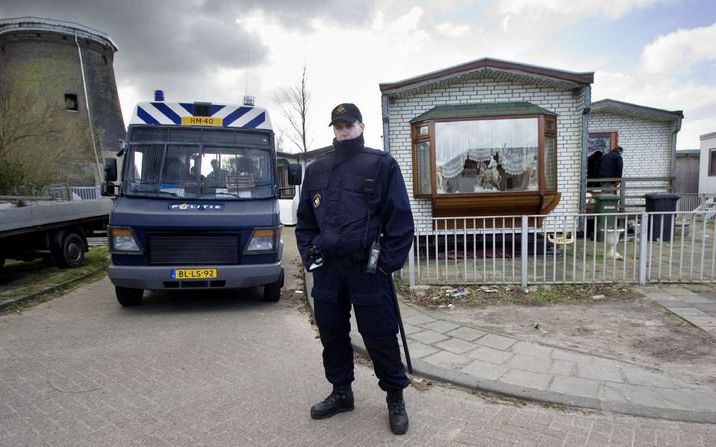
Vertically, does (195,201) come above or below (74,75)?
below

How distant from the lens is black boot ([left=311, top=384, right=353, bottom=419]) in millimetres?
3098

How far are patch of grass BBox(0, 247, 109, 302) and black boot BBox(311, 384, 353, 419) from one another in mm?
5843

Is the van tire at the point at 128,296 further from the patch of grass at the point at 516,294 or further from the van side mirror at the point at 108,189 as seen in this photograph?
the patch of grass at the point at 516,294

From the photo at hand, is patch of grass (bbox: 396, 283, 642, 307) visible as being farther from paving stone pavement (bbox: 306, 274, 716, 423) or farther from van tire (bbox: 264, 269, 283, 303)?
van tire (bbox: 264, 269, 283, 303)

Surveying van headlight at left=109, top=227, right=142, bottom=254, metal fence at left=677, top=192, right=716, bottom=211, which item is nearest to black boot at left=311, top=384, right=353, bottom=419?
van headlight at left=109, top=227, right=142, bottom=254

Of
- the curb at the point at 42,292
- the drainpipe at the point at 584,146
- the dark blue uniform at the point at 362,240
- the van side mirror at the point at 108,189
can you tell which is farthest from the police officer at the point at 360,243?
the drainpipe at the point at 584,146

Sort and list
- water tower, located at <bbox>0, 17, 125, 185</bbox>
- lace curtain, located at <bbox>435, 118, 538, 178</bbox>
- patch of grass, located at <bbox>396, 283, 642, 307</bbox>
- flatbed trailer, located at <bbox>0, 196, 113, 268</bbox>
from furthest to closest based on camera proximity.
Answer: water tower, located at <bbox>0, 17, 125, 185</bbox> < lace curtain, located at <bbox>435, 118, 538, 178</bbox> < flatbed trailer, located at <bbox>0, 196, 113, 268</bbox> < patch of grass, located at <bbox>396, 283, 642, 307</bbox>

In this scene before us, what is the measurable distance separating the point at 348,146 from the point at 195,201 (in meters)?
3.65

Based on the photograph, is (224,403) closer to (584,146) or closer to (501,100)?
(501,100)

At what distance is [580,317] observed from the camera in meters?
5.16

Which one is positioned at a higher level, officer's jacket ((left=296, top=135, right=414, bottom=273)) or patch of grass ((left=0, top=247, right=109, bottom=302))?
officer's jacket ((left=296, top=135, right=414, bottom=273))

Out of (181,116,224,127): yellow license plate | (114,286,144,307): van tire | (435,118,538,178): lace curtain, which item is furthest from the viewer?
(435,118,538,178): lace curtain

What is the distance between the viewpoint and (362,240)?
2.82m

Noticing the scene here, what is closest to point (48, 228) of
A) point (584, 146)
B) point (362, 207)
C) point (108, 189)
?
point (108, 189)
